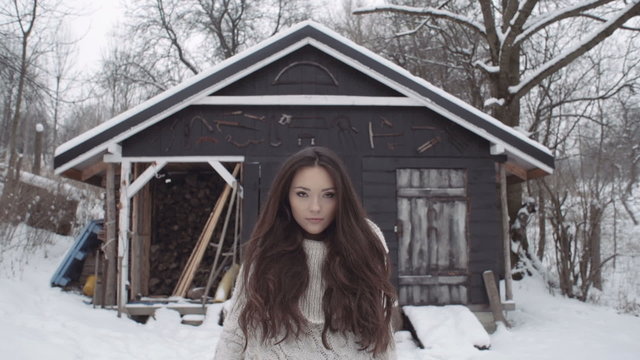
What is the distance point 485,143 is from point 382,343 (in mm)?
6446

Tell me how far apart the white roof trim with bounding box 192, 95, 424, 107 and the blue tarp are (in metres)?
3.72

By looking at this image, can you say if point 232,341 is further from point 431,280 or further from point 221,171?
point 431,280

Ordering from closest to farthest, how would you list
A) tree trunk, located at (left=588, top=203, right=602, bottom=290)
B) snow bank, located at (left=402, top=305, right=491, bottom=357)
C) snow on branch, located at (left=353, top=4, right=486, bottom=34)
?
snow bank, located at (left=402, top=305, right=491, bottom=357) < tree trunk, located at (left=588, top=203, right=602, bottom=290) < snow on branch, located at (left=353, top=4, right=486, bottom=34)

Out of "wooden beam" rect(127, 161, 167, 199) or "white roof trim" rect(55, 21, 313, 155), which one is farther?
"wooden beam" rect(127, 161, 167, 199)

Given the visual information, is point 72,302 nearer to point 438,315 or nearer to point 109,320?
point 109,320

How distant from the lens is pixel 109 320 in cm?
688

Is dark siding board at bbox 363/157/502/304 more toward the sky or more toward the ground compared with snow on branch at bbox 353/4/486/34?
more toward the ground

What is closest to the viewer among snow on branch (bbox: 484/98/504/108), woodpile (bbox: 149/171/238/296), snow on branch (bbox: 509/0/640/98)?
snow on branch (bbox: 509/0/640/98)

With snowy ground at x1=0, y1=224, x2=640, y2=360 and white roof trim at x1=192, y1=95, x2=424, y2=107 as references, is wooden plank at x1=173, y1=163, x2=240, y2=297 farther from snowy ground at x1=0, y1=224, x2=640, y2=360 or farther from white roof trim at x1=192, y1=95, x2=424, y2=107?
white roof trim at x1=192, y1=95, x2=424, y2=107

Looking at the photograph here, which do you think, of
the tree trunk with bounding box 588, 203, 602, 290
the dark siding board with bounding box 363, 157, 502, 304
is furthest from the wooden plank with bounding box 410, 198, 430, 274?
Result: the tree trunk with bounding box 588, 203, 602, 290

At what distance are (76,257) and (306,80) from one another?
5.13m

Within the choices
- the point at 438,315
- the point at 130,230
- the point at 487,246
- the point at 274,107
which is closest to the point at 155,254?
the point at 130,230

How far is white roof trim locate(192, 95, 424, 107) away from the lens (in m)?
7.39

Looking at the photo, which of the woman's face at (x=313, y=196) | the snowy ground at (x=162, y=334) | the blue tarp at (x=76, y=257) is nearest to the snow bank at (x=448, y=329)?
the snowy ground at (x=162, y=334)
